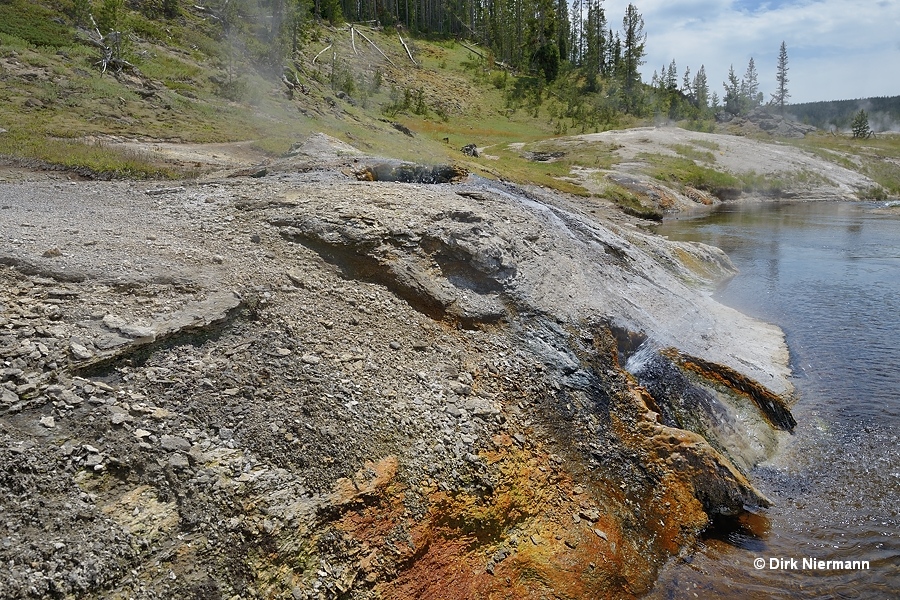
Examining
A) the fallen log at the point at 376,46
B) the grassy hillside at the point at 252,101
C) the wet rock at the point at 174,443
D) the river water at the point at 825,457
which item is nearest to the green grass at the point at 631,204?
the grassy hillside at the point at 252,101

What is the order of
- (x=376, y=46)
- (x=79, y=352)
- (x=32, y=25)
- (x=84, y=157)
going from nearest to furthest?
1. (x=79, y=352)
2. (x=84, y=157)
3. (x=32, y=25)
4. (x=376, y=46)

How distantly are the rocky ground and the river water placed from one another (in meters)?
0.62

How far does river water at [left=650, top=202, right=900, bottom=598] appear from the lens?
782cm

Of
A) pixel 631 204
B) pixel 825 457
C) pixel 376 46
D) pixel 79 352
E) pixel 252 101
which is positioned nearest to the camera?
pixel 79 352

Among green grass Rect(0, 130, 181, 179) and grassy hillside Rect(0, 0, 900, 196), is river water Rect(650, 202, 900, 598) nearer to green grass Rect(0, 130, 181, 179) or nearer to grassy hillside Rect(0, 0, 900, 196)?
grassy hillside Rect(0, 0, 900, 196)

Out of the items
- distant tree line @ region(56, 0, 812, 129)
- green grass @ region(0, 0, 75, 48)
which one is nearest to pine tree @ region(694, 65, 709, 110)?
distant tree line @ region(56, 0, 812, 129)

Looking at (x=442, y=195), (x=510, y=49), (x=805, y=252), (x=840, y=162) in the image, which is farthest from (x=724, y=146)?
(x=442, y=195)

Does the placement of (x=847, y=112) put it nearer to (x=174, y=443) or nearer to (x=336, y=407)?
(x=336, y=407)

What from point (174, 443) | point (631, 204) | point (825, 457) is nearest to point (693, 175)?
point (631, 204)

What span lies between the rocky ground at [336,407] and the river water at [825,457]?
0.62 meters

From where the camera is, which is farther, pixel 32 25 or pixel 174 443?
pixel 32 25

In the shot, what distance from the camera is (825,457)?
10664mm

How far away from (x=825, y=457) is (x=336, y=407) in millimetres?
9635

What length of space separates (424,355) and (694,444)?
483 cm
